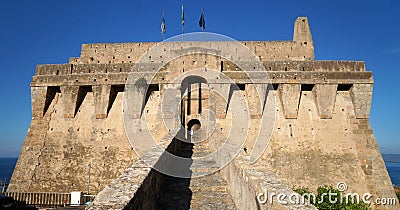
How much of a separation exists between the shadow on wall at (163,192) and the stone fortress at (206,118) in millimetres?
5572

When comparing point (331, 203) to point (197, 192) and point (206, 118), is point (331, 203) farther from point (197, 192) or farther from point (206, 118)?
point (197, 192)

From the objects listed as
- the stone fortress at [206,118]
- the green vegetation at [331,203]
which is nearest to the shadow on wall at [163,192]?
the stone fortress at [206,118]

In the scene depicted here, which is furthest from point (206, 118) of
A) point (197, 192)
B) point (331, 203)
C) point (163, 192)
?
point (163, 192)

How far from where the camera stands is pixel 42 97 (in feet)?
44.5

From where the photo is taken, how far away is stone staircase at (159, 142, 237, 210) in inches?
189

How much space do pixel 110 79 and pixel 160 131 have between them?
137 inches

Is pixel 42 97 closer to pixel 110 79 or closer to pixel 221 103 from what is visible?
pixel 110 79

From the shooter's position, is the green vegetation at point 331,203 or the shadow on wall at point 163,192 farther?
the green vegetation at point 331,203

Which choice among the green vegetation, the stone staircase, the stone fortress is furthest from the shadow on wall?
the green vegetation

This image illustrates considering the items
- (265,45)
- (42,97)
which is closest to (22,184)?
(42,97)

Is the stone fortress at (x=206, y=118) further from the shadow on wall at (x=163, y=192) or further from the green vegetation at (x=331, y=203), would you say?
the shadow on wall at (x=163, y=192)

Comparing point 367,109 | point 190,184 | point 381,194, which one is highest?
point 367,109

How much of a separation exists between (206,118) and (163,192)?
24.6 ft

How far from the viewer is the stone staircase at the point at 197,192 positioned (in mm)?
4812
